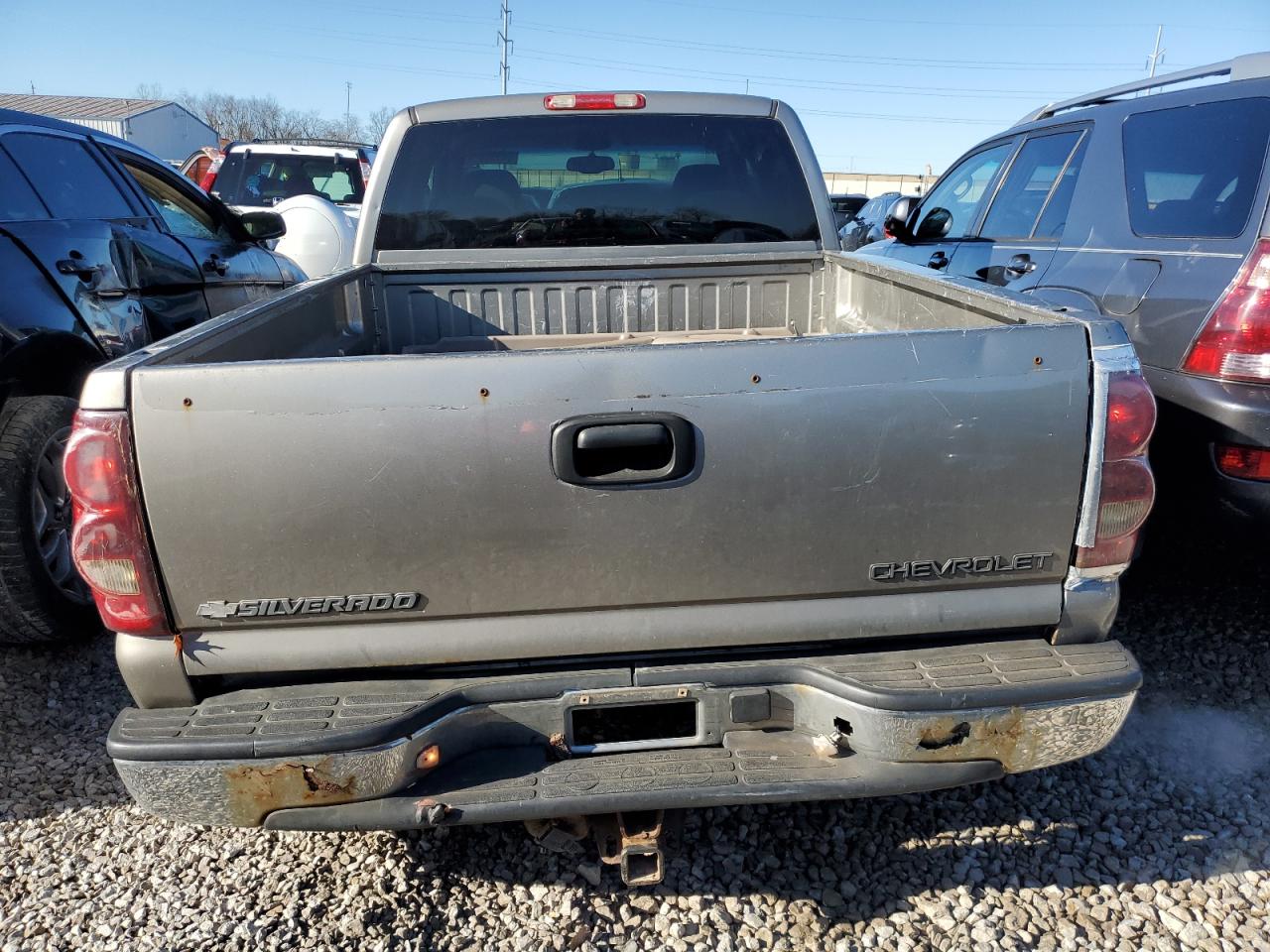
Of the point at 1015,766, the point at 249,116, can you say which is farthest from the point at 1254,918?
the point at 249,116

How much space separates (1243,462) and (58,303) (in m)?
4.58

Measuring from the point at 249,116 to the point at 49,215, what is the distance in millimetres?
80421

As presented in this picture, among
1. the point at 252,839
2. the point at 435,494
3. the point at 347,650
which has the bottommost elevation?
the point at 252,839

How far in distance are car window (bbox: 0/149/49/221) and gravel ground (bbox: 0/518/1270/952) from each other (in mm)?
2227

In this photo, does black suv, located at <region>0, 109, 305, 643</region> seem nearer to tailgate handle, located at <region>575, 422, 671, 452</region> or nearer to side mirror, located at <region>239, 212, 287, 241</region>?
side mirror, located at <region>239, 212, 287, 241</region>

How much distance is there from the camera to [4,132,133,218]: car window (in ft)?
13.3

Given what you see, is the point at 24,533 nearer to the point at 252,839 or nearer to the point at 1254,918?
the point at 252,839

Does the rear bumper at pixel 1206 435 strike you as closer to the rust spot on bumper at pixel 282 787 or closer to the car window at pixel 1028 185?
the car window at pixel 1028 185

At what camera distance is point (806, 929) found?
7.77 feet

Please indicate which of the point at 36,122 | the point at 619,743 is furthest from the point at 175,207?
the point at 619,743

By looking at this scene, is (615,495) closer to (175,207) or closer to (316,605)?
(316,605)

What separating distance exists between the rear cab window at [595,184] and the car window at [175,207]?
2.17 metres

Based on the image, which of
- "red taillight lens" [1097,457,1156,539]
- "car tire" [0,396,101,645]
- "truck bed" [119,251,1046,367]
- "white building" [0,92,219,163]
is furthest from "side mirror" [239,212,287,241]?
"white building" [0,92,219,163]

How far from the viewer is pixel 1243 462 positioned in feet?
10.4
